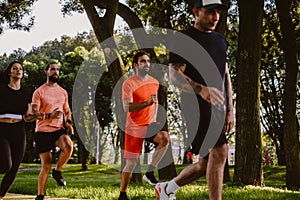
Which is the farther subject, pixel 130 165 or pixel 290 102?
pixel 290 102

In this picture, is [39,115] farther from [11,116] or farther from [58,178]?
[58,178]

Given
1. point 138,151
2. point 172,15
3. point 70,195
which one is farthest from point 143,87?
point 172,15

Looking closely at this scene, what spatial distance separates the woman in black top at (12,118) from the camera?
644 centimetres

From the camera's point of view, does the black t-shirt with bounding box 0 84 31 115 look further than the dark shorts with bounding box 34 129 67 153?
No

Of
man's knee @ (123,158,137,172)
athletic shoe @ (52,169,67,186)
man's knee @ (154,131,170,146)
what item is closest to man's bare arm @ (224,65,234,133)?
man's knee @ (154,131,170,146)

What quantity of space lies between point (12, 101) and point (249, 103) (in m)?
5.41

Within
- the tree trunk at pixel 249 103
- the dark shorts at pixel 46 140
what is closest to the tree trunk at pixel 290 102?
the tree trunk at pixel 249 103

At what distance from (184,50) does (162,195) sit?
1.64 meters

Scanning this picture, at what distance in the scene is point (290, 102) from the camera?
1373 centimetres

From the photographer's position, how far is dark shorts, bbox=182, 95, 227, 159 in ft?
14.5

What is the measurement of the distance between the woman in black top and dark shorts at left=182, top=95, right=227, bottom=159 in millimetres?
2799

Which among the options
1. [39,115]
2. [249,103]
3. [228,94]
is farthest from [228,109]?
[249,103]

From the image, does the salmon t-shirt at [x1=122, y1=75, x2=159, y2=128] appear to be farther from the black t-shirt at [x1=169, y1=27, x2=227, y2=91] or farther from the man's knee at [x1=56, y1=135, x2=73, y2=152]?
the black t-shirt at [x1=169, y1=27, x2=227, y2=91]

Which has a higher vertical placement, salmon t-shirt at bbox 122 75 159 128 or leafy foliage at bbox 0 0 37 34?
leafy foliage at bbox 0 0 37 34
